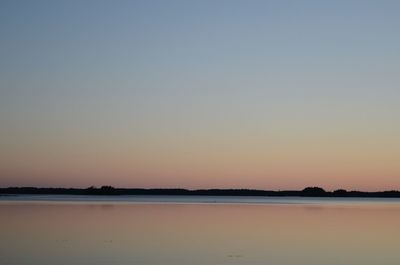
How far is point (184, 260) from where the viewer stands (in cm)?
1694

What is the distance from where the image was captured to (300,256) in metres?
18.5

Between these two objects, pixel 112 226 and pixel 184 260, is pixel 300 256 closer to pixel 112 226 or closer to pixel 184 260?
pixel 184 260

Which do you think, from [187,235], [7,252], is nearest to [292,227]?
[187,235]

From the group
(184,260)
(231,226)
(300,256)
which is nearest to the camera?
(184,260)

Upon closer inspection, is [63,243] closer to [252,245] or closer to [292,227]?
[252,245]

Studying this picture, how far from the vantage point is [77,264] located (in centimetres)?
1553

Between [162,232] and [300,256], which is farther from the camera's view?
[162,232]

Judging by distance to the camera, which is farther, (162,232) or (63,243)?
(162,232)

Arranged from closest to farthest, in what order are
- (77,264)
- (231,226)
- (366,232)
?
(77,264) → (366,232) → (231,226)

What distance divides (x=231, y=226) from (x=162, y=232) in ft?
16.8

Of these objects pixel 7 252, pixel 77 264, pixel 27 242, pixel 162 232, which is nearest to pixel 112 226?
pixel 162 232

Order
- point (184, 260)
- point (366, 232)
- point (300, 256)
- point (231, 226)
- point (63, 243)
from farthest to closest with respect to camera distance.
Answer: point (231, 226)
point (366, 232)
point (63, 243)
point (300, 256)
point (184, 260)

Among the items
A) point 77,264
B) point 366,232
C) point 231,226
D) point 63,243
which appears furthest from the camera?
point 231,226

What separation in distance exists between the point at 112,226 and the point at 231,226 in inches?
216
